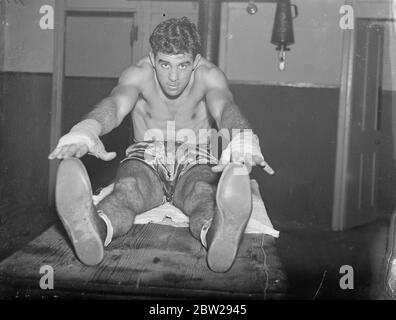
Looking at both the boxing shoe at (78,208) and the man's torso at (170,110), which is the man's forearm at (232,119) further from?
the boxing shoe at (78,208)

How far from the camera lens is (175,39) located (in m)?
1.64

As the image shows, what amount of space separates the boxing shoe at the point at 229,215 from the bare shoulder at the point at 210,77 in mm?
754

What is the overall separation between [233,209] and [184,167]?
67 cm

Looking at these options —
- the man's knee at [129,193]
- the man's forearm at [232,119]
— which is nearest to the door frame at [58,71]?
the man's knee at [129,193]

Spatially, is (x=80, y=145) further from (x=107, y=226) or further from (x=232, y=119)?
(x=232, y=119)

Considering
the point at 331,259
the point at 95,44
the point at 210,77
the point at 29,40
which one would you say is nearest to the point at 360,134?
the point at 331,259

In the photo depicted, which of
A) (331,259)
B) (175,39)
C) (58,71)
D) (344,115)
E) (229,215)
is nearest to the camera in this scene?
(229,215)

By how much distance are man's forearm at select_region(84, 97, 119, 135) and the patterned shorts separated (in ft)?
0.78

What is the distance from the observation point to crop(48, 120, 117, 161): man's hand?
1222 mm

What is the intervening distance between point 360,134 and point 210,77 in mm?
1739

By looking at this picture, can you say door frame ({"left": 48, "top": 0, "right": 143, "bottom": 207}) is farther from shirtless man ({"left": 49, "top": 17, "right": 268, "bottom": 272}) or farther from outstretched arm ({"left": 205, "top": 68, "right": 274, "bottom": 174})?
outstretched arm ({"left": 205, "top": 68, "right": 274, "bottom": 174})

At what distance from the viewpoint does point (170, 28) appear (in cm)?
168

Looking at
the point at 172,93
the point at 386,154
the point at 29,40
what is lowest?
the point at 386,154

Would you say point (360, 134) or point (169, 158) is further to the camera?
point (360, 134)
